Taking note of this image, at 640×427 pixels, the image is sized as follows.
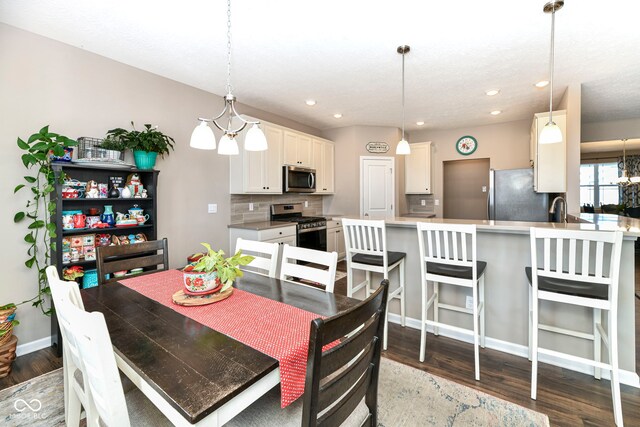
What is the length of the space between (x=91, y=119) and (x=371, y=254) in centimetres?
291

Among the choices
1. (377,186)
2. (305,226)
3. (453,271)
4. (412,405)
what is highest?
(377,186)

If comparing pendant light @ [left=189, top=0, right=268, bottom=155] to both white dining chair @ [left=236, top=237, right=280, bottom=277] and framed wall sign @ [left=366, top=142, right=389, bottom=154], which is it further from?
framed wall sign @ [left=366, top=142, right=389, bottom=154]

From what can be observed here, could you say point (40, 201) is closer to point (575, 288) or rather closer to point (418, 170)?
point (575, 288)

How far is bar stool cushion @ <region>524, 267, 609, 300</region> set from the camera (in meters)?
1.74

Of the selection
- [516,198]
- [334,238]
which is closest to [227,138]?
[334,238]

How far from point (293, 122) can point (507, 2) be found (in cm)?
359

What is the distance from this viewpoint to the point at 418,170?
229 inches

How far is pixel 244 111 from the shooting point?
416cm

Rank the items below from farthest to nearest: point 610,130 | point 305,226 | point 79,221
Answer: point 610,130 < point 305,226 < point 79,221

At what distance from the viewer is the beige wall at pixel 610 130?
5.08 m

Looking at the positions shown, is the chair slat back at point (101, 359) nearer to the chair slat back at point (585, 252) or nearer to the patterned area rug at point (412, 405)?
the patterned area rug at point (412, 405)

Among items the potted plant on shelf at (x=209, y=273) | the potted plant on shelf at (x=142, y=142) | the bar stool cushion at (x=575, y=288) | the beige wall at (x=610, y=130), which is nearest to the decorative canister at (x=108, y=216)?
the potted plant on shelf at (x=142, y=142)

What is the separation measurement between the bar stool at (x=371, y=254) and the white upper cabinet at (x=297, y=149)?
2.30m

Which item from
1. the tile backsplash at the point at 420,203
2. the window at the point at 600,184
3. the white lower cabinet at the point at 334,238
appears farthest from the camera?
the window at the point at 600,184
